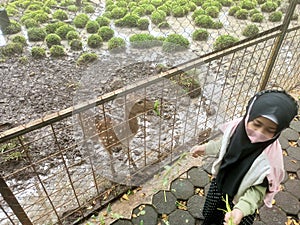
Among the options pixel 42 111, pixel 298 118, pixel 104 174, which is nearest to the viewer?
pixel 104 174

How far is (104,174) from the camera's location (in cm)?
205

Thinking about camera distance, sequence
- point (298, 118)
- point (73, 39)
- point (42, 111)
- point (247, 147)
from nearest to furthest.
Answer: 1. point (247, 147)
2. point (298, 118)
3. point (42, 111)
4. point (73, 39)

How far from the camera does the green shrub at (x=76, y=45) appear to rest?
3.50 m

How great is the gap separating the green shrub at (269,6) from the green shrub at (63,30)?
3.07 m

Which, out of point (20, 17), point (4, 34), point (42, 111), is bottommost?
point (42, 111)

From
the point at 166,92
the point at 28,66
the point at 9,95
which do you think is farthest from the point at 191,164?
the point at 28,66

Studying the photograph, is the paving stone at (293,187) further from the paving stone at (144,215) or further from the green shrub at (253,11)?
the green shrub at (253,11)

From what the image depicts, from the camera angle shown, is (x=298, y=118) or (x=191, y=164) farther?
(x=298, y=118)

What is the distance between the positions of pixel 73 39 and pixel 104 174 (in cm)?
218

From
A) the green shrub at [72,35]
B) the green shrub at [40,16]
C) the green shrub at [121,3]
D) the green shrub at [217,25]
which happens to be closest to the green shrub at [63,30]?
the green shrub at [72,35]

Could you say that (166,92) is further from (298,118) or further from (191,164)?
(298,118)

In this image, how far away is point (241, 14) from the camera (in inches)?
165

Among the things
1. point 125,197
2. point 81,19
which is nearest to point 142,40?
point 81,19

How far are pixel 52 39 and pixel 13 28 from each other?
47 centimetres
